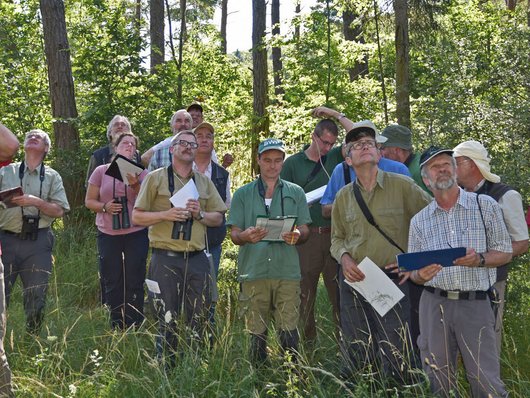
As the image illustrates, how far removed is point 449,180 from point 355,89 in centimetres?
1291

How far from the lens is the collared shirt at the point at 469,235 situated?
4.74 m

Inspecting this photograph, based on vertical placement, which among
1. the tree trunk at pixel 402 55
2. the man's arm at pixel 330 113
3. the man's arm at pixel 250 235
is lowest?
the man's arm at pixel 250 235

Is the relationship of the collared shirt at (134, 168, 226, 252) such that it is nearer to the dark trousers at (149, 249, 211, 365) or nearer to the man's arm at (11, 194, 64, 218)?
the dark trousers at (149, 249, 211, 365)

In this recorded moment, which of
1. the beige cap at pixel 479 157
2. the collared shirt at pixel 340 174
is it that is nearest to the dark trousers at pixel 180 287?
the collared shirt at pixel 340 174

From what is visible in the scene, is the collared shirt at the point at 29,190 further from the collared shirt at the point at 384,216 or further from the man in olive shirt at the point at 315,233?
the collared shirt at the point at 384,216

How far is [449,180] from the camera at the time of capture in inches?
190

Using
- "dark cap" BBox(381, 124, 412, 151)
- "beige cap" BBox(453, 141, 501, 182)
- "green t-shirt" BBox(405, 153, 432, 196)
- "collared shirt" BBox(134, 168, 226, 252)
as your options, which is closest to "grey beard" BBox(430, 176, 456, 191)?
"beige cap" BBox(453, 141, 501, 182)

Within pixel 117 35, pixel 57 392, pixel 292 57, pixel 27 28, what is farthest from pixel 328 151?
pixel 27 28

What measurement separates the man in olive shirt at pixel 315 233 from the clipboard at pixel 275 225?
3.36 feet

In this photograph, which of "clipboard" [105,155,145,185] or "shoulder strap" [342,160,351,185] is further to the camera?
"clipboard" [105,155,145,185]

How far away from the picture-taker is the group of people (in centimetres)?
479

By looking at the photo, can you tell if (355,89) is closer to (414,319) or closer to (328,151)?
(328,151)

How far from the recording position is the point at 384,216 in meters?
5.48

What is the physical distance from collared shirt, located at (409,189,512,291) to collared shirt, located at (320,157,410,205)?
4.53 feet
